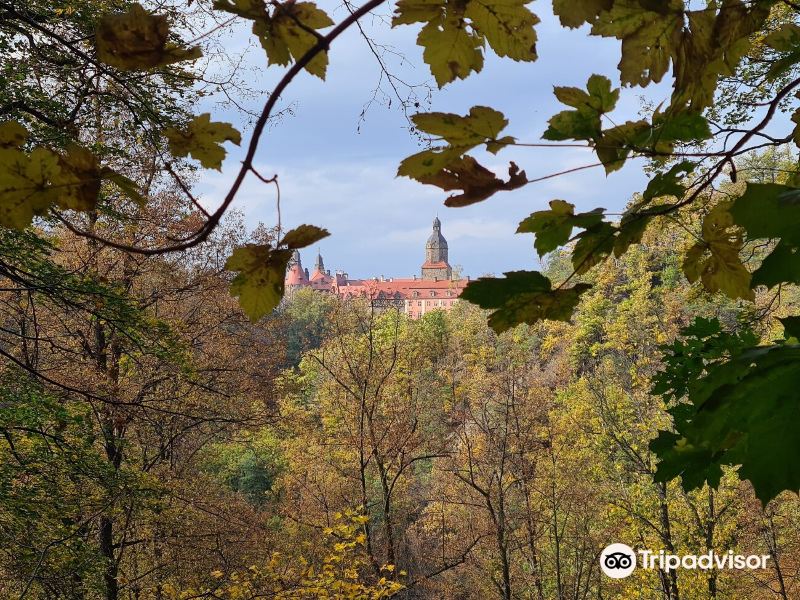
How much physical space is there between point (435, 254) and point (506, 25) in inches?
3993

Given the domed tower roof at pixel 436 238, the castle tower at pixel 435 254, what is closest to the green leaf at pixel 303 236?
the castle tower at pixel 435 254

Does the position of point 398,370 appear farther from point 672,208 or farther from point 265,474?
point 672,208

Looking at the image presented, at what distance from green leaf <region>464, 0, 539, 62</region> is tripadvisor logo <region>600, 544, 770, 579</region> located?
1154 cm

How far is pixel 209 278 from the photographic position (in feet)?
32.6

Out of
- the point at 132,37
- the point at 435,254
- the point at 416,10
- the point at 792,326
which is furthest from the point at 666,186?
the point at 435,254

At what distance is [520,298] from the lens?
26.0 inches

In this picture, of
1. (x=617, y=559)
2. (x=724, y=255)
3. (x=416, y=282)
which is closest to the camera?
(x=724, y=255)

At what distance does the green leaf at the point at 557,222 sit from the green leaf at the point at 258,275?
291mm

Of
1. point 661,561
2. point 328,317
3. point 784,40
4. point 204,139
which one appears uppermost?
point 328,317

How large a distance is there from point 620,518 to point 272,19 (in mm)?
14796

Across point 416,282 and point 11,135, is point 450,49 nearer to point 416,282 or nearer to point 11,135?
point 11,135

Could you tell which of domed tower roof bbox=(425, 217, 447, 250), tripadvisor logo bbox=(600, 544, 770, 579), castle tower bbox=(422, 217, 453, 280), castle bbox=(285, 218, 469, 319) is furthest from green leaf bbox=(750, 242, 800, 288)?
domed tower roof bbox=(425, 217, 447, 250)

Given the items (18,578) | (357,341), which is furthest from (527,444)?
(18,578)

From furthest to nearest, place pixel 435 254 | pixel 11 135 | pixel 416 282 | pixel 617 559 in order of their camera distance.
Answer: pixel 435 254
pixel 416 282
pixel 617 559
pixel 11 135
